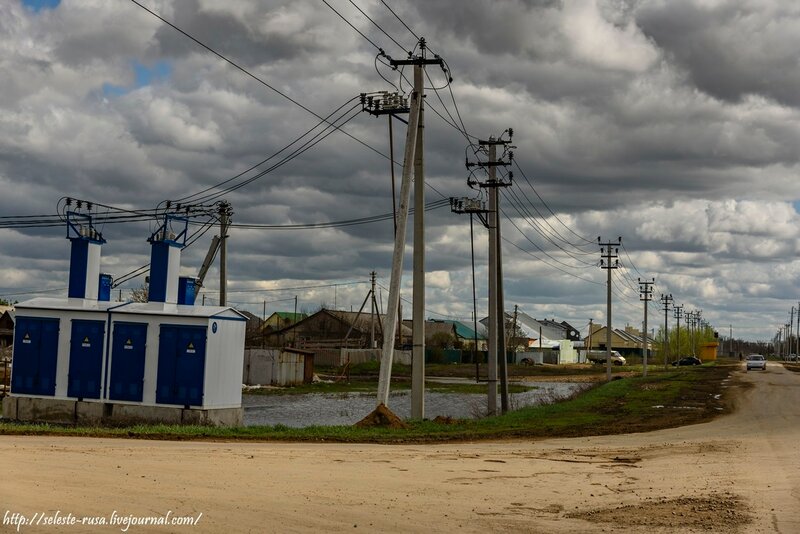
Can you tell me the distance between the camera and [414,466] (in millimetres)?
16359

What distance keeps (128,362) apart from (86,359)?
4.49 ft

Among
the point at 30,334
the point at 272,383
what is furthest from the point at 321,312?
the point at 30,334

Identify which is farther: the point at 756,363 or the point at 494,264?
the point at 756,363

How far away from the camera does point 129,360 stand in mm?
27484

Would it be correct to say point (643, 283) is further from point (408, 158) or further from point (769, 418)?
point (408, 158)

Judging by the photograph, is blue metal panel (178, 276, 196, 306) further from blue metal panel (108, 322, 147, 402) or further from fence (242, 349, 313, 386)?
fence (242, 349, 313, 386)

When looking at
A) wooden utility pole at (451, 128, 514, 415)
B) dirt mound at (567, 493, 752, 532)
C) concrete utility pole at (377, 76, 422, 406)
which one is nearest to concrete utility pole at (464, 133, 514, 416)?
wooden utility pole at (451, 128, 514, 415)

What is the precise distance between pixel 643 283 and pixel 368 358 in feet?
84.7

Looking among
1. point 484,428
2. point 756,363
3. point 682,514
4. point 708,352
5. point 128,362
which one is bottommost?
point 682,514

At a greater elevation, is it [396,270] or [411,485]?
[396,270]

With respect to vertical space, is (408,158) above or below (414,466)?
above

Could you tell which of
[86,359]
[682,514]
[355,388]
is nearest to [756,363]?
[355,388]

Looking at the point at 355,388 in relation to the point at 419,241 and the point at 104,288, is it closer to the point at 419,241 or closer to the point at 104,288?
the point at 104,288

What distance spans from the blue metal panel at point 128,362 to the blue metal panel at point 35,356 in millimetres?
2009
